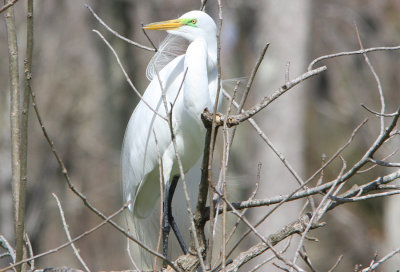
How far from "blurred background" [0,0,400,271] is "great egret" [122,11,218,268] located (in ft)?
5.92

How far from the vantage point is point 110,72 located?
7.89m

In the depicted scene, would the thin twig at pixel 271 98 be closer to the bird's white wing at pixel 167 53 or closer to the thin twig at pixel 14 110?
the thin twig at pixel 14 110

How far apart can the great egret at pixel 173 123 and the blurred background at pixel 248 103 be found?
181 centimetres

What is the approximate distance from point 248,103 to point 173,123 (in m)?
8.04

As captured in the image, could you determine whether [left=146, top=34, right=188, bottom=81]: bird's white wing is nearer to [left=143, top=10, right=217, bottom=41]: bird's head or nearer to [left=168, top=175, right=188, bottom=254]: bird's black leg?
[left=143, top=10, right=217, bottom=41]: bird's head

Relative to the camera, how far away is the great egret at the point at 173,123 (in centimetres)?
283

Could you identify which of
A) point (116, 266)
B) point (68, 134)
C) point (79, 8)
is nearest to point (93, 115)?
point (68, 134)

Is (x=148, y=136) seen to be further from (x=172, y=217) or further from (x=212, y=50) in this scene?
(x=212, y=50)

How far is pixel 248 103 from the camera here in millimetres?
11031

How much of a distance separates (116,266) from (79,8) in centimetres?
456

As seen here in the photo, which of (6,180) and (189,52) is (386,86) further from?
(189,52)

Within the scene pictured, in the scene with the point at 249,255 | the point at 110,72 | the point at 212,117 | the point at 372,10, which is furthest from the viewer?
the point at 372,10

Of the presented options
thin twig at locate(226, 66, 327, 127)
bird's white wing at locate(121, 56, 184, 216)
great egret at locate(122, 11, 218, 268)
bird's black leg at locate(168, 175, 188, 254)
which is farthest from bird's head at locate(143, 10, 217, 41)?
thin twig at locate(226, 66, 327, 127)

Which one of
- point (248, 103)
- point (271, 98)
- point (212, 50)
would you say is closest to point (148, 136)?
point (212, 50)
